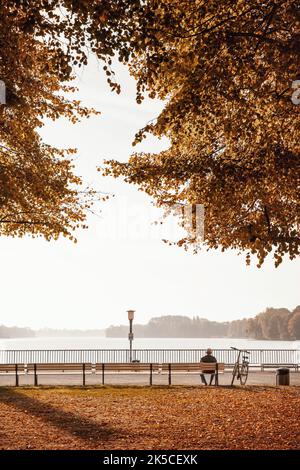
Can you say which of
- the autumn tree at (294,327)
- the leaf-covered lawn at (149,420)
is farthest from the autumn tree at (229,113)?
the autumn tree at (294,327)

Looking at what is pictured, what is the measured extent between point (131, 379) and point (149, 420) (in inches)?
508

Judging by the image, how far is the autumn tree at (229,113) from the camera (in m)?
8.99

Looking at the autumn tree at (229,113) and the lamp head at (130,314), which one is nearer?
the autumn tree at (229,113)

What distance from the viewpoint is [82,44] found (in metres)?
8.70

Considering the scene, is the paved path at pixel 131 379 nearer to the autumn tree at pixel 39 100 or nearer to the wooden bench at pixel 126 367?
the wooden bench at pixel 126 367

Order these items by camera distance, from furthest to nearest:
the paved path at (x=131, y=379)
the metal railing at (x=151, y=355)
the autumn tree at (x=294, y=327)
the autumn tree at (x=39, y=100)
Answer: the autumn tree at (x=294, y=327)
the metal railing at (x=151, y=355)
the paved path at (x=131, y=379)
the autumn tree at (x=39, y=100)

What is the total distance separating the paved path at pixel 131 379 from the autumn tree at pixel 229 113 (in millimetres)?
A: 9383

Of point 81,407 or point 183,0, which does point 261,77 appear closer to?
point 183,0

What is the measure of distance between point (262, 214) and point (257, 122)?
8.00ft

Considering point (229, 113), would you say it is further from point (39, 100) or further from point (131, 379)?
point (131, 379)

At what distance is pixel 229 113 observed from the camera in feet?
36.7

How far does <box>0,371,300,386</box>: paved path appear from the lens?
20969 millimetres

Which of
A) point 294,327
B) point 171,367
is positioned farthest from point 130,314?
point 294,327

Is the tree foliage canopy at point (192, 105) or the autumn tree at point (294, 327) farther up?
the tree foliage canopy at point (192, 105)
